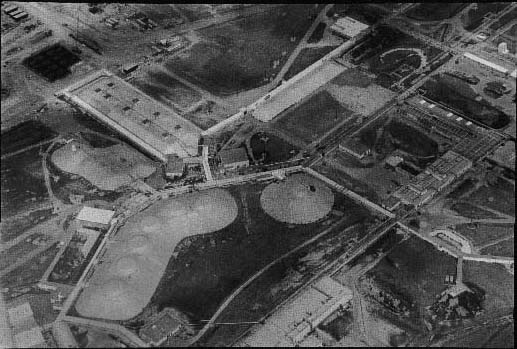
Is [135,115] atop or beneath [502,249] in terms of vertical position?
beneath

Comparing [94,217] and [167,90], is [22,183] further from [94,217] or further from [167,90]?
[167,90]

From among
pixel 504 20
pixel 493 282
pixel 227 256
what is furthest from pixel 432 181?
pixel 504 20

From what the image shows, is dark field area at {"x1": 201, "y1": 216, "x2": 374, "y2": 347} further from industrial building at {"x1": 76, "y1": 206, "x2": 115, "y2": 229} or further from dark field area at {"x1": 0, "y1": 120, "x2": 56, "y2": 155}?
dark field area at {"x1": 0, "y1": 120, "x2": 56, "y2": 155}

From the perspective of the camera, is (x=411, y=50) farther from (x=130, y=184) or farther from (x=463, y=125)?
(x=130, y=184)

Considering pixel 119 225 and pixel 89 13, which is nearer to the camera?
pixel 119 225

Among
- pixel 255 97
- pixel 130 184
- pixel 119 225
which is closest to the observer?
pixel 119 225

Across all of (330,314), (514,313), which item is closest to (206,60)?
(330,314)
